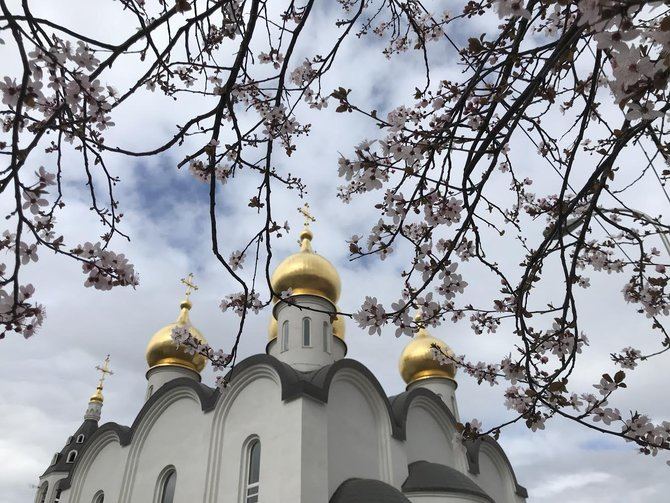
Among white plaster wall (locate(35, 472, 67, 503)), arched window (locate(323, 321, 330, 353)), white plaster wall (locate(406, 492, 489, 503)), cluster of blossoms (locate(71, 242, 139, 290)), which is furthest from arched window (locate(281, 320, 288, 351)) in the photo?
cluster of blossoms (locate(71, 242, 139, 290))

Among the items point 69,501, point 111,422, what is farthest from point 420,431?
point 69,501

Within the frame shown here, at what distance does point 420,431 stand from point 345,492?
12.7ft

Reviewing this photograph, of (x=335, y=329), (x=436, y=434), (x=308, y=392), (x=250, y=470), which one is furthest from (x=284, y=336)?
(x=436, y=434)

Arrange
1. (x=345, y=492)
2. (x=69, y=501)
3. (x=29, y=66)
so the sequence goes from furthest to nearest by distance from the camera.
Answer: (x=69, y=501)
(x=345, y=492)
(x=29, y=66)

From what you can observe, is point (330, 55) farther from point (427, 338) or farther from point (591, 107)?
point (427, 338)

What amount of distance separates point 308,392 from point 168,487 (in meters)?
4.22

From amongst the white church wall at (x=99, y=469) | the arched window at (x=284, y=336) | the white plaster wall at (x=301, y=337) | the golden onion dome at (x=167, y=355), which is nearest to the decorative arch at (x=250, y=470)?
the white plaster wall at (x=301, y=337)

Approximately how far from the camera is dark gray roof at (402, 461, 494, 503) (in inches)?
410

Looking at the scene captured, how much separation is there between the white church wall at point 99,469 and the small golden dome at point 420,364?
7.86m

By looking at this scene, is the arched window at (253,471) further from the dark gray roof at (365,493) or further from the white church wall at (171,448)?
the dark gray roof at (365,493)

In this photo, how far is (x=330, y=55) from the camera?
320 centimetres

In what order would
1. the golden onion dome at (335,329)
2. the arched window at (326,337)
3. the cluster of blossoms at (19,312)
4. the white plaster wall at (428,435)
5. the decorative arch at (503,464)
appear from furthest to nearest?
the golden onion dome at (335,329) < the decorative arch at (503,464) < the arched window at (326,337) < the white plaster wall at (428,435) < the cluster of blossoms at (19,312)

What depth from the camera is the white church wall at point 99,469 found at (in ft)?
41.8

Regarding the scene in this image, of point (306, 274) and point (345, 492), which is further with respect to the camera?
point (306, 274)
